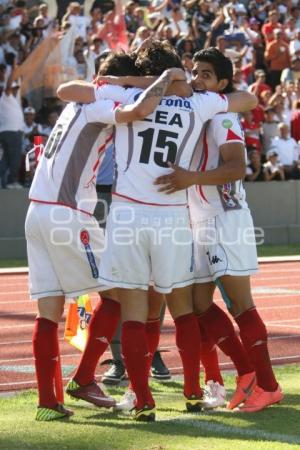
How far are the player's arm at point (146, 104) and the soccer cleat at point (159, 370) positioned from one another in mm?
2506

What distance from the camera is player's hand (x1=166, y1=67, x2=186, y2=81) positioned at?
6637 mm

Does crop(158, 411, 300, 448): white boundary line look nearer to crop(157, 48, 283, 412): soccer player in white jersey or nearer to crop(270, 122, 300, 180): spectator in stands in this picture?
crop(157, 48, 283, 412): soccer player in white jersey

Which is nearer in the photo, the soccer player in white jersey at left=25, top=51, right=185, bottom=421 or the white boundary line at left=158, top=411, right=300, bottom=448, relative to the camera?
the white boundary line at left=158, top=411, right=300, bottom=448

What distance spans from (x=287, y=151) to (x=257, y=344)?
15.9 meters

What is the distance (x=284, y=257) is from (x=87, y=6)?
7.15 m

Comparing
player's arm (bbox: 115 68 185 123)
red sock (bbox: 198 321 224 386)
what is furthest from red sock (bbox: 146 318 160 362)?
player's arm (bbox: 115 68 185 123)

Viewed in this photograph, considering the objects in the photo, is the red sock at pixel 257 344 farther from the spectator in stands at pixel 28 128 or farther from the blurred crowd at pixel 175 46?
the spectator in stands at pixel 28 128

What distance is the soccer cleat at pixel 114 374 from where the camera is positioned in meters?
8.21

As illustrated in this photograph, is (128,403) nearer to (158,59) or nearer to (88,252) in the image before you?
(88,252)

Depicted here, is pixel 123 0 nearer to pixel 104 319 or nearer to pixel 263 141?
pixel 263 141

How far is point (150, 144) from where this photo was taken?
6.65 metres

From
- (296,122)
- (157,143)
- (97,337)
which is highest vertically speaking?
(157,143)

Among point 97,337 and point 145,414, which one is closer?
point 145,414

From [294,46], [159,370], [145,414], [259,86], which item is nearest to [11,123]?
[259,86]
